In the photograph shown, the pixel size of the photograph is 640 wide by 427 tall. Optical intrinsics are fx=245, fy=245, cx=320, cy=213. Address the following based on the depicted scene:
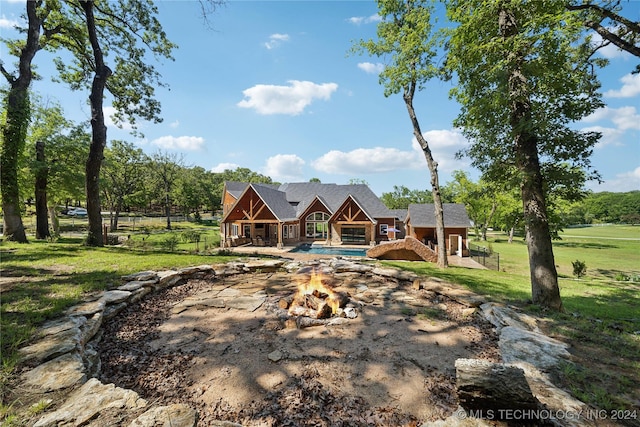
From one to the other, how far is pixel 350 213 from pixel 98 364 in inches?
808

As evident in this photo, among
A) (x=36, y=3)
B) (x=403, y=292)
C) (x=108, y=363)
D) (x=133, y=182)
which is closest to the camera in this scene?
A: (x=108, y=363)

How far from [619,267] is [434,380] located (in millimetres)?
23225

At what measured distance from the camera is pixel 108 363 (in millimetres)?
3523

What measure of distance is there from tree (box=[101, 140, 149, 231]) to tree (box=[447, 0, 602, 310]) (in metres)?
38.9

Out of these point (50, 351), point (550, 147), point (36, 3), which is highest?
point (36, 3)

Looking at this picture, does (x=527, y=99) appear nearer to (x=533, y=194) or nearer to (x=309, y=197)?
(x=533, y=194)

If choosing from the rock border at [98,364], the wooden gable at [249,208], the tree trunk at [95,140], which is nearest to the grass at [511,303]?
the rock border at [98,364]

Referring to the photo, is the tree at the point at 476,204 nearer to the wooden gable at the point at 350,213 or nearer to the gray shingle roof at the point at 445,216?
the gray shingle roof at the point at 445,216

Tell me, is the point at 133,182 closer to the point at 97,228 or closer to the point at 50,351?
the point at 97,228

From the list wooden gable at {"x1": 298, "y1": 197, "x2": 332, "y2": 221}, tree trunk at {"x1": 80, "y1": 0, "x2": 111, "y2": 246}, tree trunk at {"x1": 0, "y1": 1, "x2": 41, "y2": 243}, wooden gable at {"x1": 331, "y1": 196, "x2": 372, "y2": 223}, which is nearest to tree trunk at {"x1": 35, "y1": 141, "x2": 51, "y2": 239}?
tree trunk at {"x1": 0, "y1": 1, "x2": 41, "y2": 243}

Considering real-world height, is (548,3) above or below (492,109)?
above

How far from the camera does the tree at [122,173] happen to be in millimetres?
31938

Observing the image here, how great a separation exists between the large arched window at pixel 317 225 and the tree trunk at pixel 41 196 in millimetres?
19065

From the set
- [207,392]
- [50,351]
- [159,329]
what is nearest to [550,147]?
[207,392]
